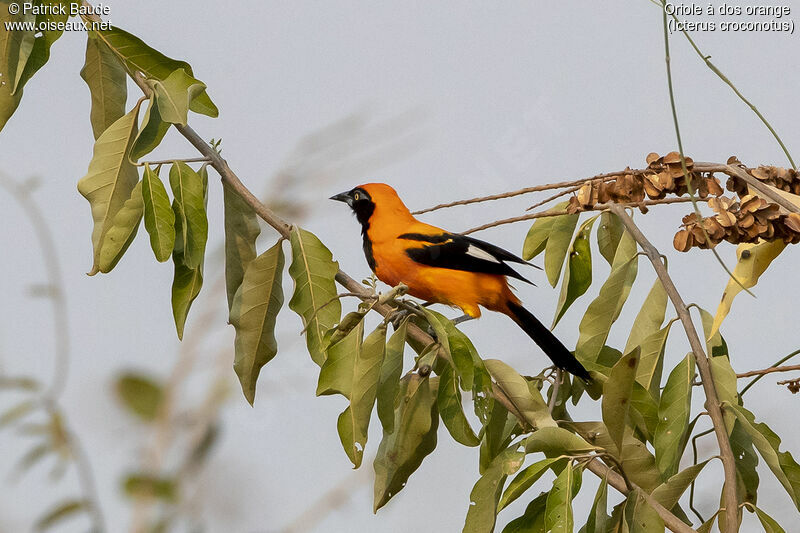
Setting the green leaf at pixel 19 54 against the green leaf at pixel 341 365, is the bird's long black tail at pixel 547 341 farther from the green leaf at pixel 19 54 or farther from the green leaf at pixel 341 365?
the green leaf at pixel 19 54

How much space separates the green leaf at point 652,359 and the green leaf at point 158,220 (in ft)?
4.35

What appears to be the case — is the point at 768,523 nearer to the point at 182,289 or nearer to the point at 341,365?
the point at 341,365

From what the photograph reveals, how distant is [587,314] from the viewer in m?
2.65

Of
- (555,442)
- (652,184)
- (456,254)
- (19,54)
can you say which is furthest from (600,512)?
(456,254)

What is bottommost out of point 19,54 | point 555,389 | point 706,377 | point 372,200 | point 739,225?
point 706,377

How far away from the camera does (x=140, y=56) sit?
8.62ft

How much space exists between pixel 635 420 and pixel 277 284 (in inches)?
41.5

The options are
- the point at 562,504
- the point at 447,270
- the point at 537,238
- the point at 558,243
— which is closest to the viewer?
the point at 562,504

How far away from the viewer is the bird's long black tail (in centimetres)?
286

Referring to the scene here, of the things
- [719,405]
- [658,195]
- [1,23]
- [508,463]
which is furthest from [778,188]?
[1,23]

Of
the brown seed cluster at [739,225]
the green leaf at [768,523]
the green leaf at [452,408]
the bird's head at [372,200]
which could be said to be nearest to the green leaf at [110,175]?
the green leaf at [452,408]

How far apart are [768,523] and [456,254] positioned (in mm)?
2279

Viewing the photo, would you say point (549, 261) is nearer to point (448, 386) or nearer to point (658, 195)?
point (658, 195)

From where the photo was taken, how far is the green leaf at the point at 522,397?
7.82ft
